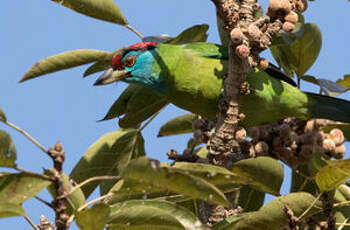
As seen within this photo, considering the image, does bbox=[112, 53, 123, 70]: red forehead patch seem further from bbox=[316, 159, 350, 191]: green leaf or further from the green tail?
bbox=[316, 159, 350, 191]: green leaf

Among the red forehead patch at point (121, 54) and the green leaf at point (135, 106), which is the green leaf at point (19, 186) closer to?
the green leaf at point (135, 106)

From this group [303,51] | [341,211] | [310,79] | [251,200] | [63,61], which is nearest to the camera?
[341,211]

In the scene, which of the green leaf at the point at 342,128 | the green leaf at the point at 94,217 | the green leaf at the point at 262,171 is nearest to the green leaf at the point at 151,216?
the green leaf at the point at 94,217

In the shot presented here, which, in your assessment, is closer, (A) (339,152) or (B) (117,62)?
(A) (339,152)

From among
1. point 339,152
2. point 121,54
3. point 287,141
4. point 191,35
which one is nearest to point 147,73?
point 121,54

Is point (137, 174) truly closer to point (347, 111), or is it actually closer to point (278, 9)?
point (278, 9)

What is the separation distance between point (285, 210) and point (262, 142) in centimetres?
73

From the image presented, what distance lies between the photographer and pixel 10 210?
177cm

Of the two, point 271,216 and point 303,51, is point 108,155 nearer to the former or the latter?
point 271,216

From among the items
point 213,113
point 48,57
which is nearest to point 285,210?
point 213,113

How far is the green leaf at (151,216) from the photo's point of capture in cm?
201

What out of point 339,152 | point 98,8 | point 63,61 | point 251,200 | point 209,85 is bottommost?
point 251,200

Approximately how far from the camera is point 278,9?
256 cm

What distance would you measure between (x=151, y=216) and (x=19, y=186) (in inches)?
20.3
